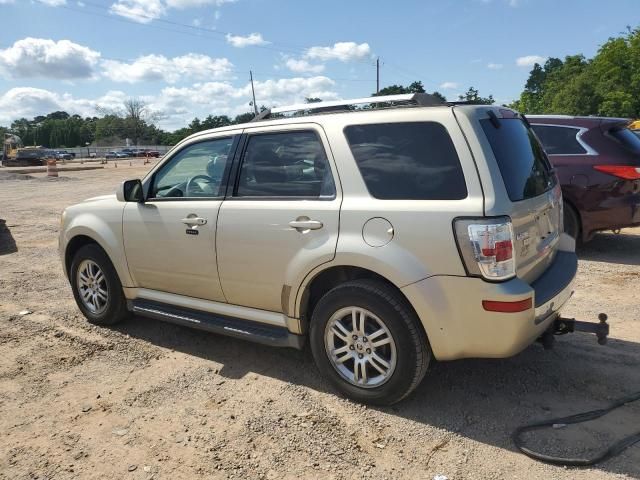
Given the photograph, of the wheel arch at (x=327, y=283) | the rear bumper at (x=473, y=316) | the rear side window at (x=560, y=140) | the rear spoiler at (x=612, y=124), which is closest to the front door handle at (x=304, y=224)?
the wheel arch at (x=327, y=283)

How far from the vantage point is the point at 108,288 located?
489cm

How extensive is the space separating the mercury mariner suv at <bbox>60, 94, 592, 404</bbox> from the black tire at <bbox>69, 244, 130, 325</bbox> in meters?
0.50

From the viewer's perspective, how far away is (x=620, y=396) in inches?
138

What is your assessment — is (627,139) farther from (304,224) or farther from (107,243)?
(107,243)

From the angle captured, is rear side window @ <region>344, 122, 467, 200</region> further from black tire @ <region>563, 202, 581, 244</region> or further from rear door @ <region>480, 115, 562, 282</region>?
black tire @ <region>563, 202, 581, 244</region>

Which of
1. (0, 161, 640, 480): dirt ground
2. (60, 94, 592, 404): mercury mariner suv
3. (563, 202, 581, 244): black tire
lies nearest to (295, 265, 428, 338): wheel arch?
(60, 94, 592, 404): mercury mariner suv

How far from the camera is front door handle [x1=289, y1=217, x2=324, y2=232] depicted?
344cm

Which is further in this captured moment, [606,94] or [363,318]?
[606,94]

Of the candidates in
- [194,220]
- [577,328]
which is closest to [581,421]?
[577,328]

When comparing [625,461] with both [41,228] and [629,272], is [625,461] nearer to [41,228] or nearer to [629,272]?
[629,272]

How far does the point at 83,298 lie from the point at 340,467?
11.1 ft

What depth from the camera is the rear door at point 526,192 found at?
3107mm

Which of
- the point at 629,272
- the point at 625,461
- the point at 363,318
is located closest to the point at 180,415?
the point at 363,318

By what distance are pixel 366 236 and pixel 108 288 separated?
2787 millimetres
